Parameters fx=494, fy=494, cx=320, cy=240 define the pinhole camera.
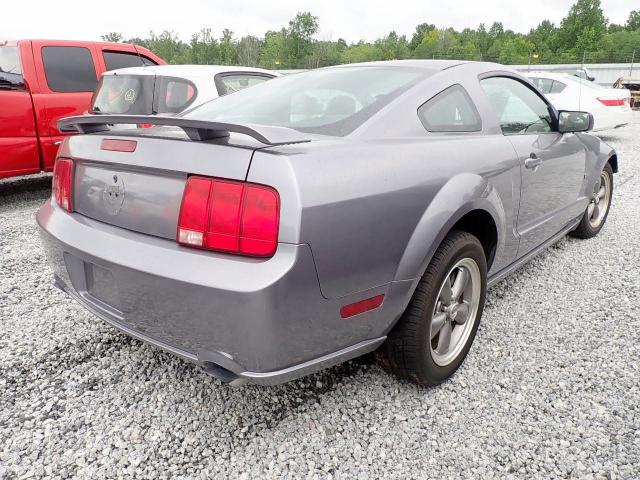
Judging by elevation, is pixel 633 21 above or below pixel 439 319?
above

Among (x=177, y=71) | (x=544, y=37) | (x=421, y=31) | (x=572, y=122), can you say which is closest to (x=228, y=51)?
(x=421, y=31)

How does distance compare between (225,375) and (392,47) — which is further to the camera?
(392,47)

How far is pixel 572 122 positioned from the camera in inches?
121

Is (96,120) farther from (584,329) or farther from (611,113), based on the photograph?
(611,113)

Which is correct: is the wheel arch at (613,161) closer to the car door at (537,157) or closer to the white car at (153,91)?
the car door at (537,157)

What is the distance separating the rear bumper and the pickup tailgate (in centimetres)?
7

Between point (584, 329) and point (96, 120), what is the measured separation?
8.65 feet

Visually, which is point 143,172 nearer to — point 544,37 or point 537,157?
point 537,157

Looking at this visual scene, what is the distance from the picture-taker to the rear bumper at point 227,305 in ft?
4.91

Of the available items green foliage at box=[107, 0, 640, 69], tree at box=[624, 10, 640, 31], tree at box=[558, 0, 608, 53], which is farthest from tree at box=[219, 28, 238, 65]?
tree at box=[624, 10, 640, 31]

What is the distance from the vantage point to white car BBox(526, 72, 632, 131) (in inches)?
384

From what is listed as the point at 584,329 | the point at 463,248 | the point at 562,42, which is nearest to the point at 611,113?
the point at 584,329

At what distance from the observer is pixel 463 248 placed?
83.0 inches

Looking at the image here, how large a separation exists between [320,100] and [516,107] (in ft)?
4.28
